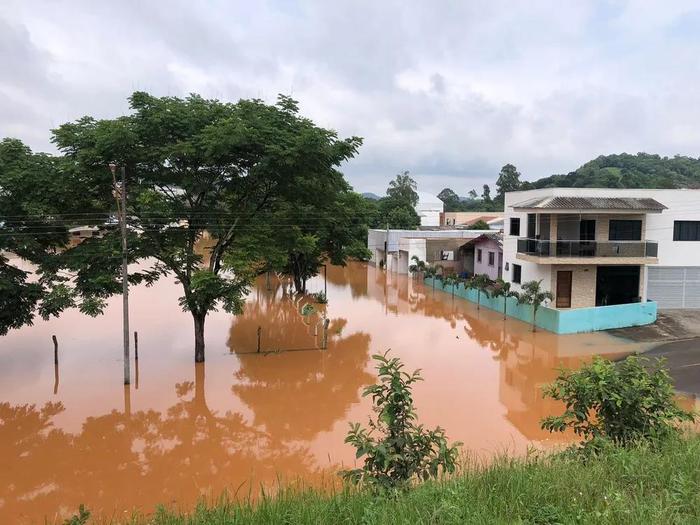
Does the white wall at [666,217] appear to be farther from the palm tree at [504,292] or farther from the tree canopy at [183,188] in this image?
the tree canopy at [183,188]

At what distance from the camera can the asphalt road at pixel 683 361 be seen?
1304 centimetres

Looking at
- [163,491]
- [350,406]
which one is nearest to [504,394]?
[350,406]

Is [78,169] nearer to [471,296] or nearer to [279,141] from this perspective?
[279,141]

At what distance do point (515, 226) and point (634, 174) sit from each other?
1676 inches

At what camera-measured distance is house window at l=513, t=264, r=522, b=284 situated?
79.2 feet

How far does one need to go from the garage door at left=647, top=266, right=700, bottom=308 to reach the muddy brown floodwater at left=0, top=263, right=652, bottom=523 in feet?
19.9

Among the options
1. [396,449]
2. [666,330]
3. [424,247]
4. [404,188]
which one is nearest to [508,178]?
[404,188]

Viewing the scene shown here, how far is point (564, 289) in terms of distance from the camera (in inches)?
867

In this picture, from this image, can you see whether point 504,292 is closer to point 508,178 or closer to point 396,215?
point 396,215

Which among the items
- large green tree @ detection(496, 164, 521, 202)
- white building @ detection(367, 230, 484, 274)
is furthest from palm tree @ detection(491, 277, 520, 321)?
large green tree @ detection(496, 164, 521, 202)

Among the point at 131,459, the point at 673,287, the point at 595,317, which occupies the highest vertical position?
the point at 673,287

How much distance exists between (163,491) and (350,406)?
517 cm

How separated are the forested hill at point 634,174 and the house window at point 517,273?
86.9ft

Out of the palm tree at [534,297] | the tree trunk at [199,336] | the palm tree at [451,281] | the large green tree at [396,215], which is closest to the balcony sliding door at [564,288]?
the palm tree at [534,297]
